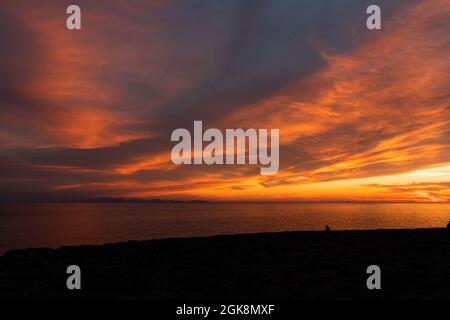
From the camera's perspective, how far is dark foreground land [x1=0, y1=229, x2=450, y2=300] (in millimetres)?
9219

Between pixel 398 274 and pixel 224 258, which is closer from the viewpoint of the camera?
pixel 398 274

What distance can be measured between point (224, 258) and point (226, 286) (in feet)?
12.0

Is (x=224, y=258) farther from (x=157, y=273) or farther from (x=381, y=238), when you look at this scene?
(x=381, y=238)

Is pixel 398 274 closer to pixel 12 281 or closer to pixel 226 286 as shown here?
pixel 226 286

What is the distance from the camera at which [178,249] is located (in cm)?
1589

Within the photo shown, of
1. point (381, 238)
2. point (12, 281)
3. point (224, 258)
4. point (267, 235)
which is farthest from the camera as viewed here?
point (267, 235)

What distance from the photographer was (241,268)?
12.0 metres

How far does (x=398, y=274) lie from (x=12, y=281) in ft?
37.0

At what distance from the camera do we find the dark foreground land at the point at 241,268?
9.22m

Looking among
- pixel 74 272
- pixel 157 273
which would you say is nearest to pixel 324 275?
pixel 157 273

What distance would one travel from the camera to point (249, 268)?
1200 centimetres
